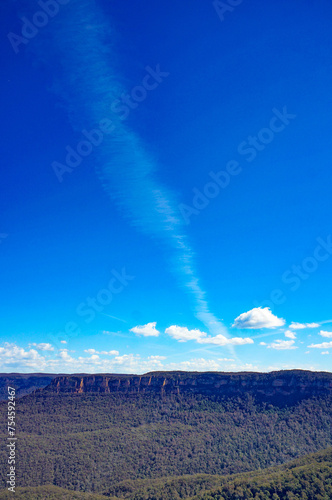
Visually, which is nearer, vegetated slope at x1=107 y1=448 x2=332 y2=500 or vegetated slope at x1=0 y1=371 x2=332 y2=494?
vegetated slope at x1=107 y1=448 x2=332 y2=500

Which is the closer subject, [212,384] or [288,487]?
[288,487]

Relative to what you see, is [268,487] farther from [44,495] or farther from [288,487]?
[44,495]

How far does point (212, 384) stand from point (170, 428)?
39494mm

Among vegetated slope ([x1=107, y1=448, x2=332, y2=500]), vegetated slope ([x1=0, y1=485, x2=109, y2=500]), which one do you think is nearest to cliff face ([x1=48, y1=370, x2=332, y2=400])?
vegetated slope ([x1=107, y1=448, x2=332, y2=500])

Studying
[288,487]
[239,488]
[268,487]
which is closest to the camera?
[288,487]

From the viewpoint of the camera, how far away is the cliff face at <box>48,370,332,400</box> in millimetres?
148000

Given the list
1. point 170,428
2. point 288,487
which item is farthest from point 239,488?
point 170,428

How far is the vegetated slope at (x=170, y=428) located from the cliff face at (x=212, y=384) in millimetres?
509

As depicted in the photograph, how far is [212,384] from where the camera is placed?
177 m

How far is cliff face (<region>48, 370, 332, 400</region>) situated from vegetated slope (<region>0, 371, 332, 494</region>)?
509 millimetres

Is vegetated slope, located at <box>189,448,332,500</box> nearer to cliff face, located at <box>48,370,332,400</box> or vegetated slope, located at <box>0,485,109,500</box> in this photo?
vegetated slope, located at <box>0,485,109,500</box>

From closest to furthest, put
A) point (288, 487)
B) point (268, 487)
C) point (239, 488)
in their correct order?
point (288, 487)
point (268, 487)
point (239, 488)

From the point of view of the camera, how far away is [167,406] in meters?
171

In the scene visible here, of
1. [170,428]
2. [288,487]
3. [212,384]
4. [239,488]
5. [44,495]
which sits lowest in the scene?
[170,428]
